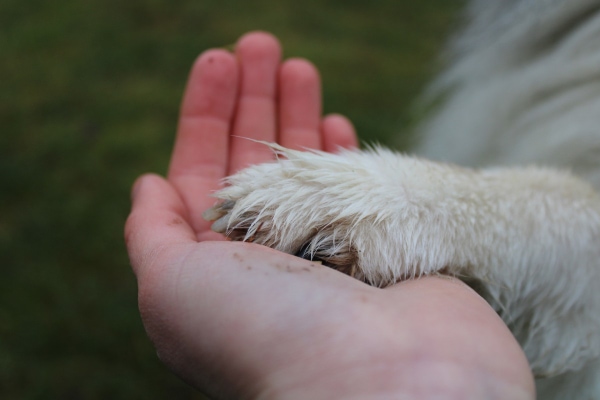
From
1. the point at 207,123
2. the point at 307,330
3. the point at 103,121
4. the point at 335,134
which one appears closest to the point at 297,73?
the point at 335,134

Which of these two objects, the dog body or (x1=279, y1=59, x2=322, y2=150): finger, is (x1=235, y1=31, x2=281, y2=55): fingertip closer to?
(x1=279, y1=59, x2=322, y2=150): finger

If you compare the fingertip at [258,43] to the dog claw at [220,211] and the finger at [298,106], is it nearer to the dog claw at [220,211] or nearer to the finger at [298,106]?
the finger at [298,106]

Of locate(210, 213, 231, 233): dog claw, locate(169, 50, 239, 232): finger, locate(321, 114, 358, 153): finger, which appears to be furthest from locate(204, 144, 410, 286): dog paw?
locate(321, 114, 358, 153): finger

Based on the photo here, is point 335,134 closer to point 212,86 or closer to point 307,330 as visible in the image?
point 212,86

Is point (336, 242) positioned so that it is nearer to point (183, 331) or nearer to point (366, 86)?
point (183, 331)

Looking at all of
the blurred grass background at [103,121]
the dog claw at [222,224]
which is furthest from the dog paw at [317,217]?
the blurred grass background at [103,121]

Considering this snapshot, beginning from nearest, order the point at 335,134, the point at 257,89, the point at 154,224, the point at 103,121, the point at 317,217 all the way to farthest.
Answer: the point at 317,217 → the point at 154,224 → the point at 257,89 → the point at 335,134 → the point at 103,121

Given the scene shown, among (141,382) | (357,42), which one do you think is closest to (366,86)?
(357,42)
